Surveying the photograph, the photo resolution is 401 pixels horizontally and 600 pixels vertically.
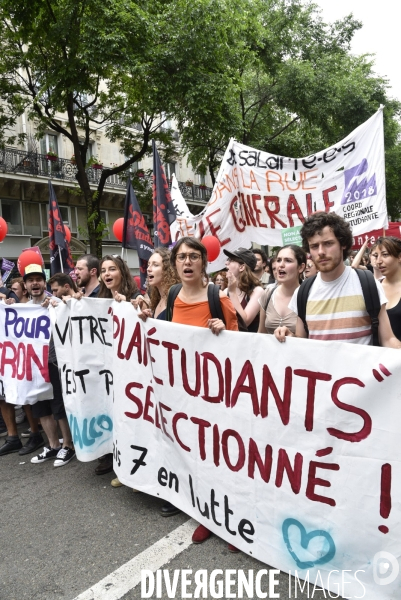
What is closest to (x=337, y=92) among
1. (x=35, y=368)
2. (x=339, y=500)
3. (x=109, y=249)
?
(x=109, y=249)

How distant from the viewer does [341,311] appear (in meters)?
2.58

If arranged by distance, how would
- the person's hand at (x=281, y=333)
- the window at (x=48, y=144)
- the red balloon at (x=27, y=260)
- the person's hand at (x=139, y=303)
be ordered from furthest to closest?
the window at (x=48, y=144) < the red balloon at (x=27, y=260) < the person's hand at (x=139, y=303) < the person's hand at (x=281, y=333)

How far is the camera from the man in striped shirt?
8.35ft

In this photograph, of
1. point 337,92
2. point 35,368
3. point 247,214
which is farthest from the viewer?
point 337,92

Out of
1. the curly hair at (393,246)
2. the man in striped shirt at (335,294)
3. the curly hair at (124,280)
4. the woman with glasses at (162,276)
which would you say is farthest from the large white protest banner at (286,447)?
the curly hair at (393,246)

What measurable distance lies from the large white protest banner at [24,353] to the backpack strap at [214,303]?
2.07 meters

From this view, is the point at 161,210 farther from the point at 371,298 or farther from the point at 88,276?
the point at 371,298

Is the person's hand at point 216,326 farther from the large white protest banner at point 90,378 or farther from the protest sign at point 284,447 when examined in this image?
the large white protest banner at point 90,378

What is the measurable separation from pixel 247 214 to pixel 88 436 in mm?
2844

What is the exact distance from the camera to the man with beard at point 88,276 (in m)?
4.59

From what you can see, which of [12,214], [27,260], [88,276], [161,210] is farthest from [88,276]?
[12,214]

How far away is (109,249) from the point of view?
2473 cm

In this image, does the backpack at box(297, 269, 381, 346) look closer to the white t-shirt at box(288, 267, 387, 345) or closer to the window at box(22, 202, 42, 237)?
the white t-shirt at box(288, 267, 387, 345)

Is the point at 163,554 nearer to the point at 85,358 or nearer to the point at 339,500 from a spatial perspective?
the point at 339,500
